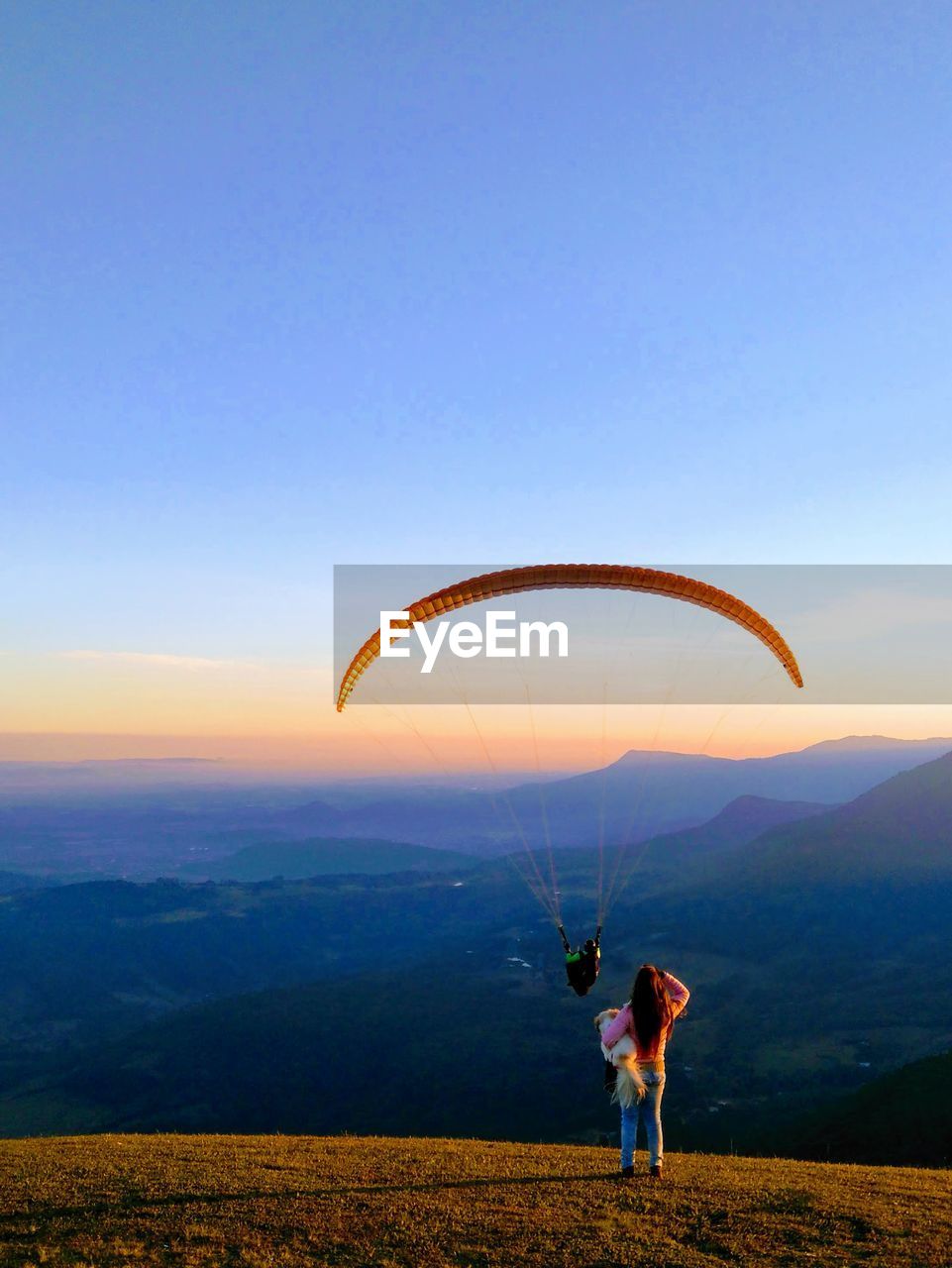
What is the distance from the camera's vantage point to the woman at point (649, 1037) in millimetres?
12500

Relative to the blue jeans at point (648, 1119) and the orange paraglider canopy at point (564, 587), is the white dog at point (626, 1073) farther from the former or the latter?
the orange paraglider canopy at point (564, 587)

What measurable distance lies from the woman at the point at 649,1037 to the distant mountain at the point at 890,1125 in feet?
123

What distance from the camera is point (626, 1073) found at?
12.5 meters

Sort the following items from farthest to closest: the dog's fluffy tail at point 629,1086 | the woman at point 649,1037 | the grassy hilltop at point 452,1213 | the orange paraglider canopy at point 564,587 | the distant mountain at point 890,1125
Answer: the distant mountain at point 890,1125 < the orange paraglider canopy at point 564,587 < the woman at point 649,1037 < the dog's fluffy tail at point 629,1086 < the grassy hilltop at point 452,1213

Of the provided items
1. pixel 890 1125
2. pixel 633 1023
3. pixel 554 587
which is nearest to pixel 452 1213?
pixel 633 1023

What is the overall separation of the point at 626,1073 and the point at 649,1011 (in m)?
1.01

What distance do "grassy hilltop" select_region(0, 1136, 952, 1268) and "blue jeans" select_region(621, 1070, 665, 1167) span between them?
43 cm

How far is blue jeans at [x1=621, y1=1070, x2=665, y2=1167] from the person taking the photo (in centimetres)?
1246

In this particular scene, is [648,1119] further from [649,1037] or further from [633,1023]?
[633,1023]


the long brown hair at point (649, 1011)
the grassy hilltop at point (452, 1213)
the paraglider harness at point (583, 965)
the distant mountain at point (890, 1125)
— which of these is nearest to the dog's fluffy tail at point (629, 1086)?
the long brown hair at point (649, 1011)

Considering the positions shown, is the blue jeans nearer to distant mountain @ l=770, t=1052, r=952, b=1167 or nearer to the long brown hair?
the long brown hair

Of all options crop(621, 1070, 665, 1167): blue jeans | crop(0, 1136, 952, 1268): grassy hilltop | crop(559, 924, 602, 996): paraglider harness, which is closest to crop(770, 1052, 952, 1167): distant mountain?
crop(0, 1136, 952, 1268): grassy hilltop

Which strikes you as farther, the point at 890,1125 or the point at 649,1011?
the point at 890,1125

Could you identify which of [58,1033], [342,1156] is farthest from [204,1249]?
[58,1033]
